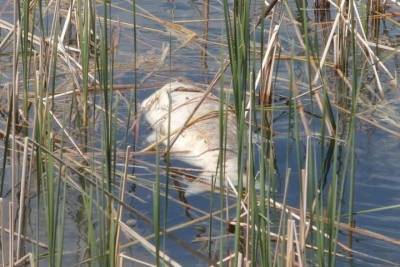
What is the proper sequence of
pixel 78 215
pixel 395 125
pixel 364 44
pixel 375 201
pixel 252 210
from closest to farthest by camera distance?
pixel 252 210 < pixel 78 215 < pixel 375 201 < pixel 395 125 < pixel 364 44

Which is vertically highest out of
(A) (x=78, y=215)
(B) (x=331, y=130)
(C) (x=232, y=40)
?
(C) (x=232, y=40)

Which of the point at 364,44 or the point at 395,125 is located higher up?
the point at 364,44

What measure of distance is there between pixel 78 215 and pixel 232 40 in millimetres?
1191

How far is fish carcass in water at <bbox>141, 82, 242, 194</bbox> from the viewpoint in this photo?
184 inches

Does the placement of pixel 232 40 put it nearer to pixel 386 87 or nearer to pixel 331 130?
pixel 331 130

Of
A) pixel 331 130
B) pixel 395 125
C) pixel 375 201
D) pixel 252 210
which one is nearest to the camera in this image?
pixel 252 210

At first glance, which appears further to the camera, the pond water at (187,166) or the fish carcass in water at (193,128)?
the fish carcass in water at (193,128)

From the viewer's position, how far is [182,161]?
479cm

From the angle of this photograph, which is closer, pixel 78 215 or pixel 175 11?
pixel 78 215

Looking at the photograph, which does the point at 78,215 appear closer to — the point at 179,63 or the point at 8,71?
the point at 8,71

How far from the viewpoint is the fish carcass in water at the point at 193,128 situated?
184 inches

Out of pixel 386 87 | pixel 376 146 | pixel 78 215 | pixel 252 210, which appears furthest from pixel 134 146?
pixel 252 210

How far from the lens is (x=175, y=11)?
6969 mm

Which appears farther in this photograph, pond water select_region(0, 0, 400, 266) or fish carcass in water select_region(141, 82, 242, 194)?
fish carcass in water select_region(141, 82, 242, 194)
